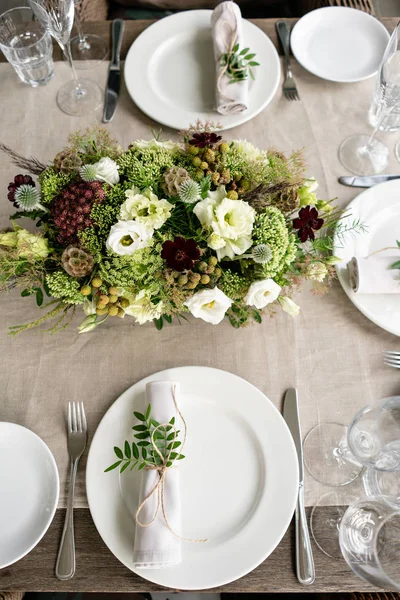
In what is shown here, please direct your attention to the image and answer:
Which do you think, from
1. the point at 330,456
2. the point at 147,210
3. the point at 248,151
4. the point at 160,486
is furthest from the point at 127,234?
the point at 330,456

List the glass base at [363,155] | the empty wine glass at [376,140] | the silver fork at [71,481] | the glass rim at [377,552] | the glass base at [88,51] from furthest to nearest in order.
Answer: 1. the glass base at [88,51]
2. the glass base at [363,155]
3. the empty wine glass at [376,140]
4. the silver fork at [71,481]
5. the glass rim at [377,552]

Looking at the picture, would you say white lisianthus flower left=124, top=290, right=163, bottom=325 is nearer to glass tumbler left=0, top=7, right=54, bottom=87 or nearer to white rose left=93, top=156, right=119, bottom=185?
white rose left=93, top=156, right=119, bottom=185

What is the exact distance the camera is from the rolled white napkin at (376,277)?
3.05 feet

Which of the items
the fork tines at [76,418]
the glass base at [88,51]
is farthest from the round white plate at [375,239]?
the glass base at [88,51]

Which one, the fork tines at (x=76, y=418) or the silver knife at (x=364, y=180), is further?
the silver knife at (x=364, y=180)

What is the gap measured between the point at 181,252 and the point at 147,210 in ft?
0.30

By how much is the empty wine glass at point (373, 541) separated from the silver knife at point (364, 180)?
656mm

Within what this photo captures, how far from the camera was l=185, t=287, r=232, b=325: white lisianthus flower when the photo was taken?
0.76 meters

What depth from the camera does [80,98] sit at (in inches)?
46.2

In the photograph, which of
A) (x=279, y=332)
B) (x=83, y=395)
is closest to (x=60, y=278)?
(x=83, y=395)

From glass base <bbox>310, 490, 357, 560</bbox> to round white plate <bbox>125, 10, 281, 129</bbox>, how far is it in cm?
81

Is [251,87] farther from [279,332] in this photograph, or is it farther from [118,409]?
[118,409]

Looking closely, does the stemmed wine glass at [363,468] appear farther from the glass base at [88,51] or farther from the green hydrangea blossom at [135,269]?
the glass base at [88,51]

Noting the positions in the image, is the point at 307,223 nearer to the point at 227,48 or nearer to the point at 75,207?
the point at 75,207
